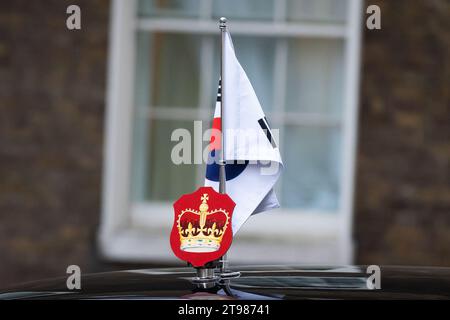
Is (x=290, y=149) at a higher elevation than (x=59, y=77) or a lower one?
lower

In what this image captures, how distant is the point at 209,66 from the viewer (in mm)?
6340

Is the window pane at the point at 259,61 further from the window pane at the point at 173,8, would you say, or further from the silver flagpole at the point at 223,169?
the silver flagpole at the point at 223,169

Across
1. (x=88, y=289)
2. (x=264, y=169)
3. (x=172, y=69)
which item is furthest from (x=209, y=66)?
(x=88, y=289)

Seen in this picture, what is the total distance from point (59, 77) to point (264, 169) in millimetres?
3570

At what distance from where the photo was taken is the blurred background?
5941 millimetres

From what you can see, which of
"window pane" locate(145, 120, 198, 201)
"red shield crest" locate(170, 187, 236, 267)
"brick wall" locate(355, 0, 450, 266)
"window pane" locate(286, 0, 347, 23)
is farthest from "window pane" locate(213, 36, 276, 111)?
"red shield crest" locate(170, 187, 236, 267)

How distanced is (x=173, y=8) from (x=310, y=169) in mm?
1451

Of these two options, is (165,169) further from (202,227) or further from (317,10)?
(202,227)

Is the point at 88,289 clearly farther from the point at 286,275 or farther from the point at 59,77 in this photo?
the point at 59,77

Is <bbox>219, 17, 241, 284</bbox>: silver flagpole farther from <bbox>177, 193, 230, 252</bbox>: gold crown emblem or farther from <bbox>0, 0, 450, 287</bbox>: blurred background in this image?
<bbox>0, 0, 450, 287</bbox>: blurred background

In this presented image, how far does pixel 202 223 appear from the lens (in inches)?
95.7
